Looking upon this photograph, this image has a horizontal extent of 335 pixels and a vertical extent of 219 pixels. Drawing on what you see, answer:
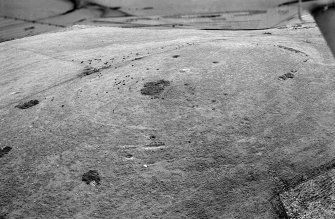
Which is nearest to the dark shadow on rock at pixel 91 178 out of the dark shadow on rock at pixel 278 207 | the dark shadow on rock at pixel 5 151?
the dark shadow on rock at pixel 5 151

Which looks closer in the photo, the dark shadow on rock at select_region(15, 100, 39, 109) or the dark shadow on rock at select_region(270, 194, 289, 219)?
the dark shadow on rock at select_region(270, 194, 289, 219)

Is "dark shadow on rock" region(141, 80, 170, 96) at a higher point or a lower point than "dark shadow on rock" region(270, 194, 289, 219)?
higher

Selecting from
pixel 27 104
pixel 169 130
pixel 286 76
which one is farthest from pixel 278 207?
pixel 27 104

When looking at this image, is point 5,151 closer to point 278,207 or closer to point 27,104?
point 27,104

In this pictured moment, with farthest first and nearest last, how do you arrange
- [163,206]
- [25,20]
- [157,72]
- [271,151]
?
1. [157,72]
2. [271,151]
3. [163,206]
4. [25,20]

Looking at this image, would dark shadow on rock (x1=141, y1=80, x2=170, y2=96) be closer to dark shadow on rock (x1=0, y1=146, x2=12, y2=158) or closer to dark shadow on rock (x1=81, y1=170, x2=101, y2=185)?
dark shadow on rock (x1=81, y1=170, x2=101, y2=185)

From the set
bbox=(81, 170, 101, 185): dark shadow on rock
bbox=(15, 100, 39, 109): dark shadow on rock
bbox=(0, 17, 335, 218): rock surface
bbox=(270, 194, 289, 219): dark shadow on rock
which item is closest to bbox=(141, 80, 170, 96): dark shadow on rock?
bbox=(0, 17, 335, 218): rock surface

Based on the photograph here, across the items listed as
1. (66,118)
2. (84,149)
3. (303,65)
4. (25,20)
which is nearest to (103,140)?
(84,149)

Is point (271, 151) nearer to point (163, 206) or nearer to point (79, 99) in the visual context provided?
point (163, 206)

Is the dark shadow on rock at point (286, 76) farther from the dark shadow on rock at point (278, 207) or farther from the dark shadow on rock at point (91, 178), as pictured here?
the dark shadow on rock at point (91, 178)
